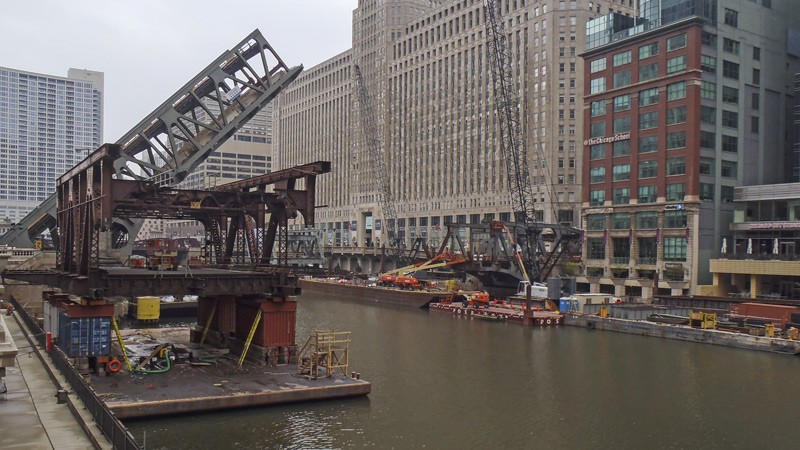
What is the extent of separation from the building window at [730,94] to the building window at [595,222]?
21.2m

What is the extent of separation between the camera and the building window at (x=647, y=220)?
3570 inches

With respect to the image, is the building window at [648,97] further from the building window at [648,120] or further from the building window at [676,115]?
the building window at [676,115]

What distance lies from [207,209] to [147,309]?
108 feet

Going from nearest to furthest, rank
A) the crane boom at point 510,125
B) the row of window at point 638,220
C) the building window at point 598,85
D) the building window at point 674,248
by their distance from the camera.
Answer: the building window at point 674,248 → the row of window at point 638,220 → the building window at point 598,85 → the crane boom at point 510,125

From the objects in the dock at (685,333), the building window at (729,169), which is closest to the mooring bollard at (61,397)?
the dock at (685,333)

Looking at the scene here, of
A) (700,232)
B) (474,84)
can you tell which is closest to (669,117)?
(700,232)

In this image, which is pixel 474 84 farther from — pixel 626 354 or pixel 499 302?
pixel 626 354

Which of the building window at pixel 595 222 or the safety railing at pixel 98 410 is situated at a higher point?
the building window at pixel 595 222

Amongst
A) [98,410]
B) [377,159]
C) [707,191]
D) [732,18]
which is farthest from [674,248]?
[377,159]

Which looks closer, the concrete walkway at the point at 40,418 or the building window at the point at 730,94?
the concrete walkway at the point at 40,418

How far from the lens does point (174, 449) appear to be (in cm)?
2712

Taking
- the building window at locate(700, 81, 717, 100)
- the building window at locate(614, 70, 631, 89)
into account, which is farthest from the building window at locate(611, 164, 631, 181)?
the building window at locate(700, 81, 717, 100)

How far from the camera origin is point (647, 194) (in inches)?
3612

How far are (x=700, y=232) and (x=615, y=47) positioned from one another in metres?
28.1
